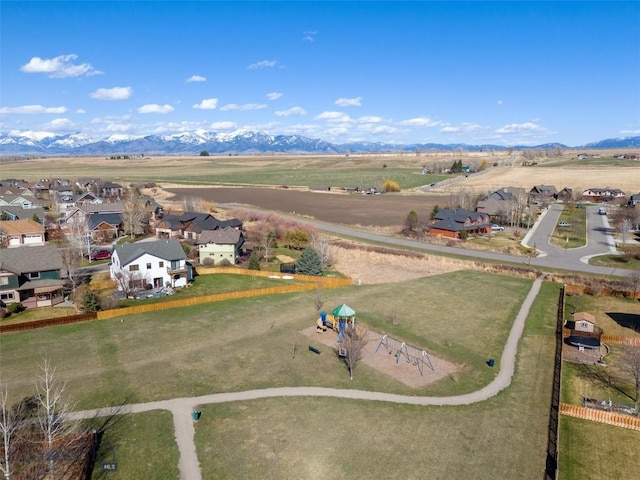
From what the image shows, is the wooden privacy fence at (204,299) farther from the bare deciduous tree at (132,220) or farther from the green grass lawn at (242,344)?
the bare deciduous tree at (132,220)

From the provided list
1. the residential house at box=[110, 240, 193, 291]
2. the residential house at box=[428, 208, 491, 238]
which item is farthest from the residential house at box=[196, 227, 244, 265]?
the residential house at box=[428, 208, 491, 238]

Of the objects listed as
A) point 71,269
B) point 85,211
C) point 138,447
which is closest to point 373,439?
point 138,447

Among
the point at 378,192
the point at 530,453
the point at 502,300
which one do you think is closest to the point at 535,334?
the point at 502,300

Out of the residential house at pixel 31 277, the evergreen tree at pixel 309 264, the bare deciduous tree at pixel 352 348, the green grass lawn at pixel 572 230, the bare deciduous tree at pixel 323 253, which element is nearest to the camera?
the bare deciduous tree at pixel 352 348

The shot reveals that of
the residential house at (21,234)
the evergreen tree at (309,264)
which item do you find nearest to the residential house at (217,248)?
the evergreen tree at (309,264)

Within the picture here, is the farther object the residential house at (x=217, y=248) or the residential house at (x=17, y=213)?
→ the residential house at (x=17, y=213)

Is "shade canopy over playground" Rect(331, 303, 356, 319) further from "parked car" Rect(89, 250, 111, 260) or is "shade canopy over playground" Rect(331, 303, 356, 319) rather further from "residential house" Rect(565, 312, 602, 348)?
"parked car" Rect(89, 250, 111, 260)

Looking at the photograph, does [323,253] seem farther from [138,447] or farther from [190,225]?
[138,447]
